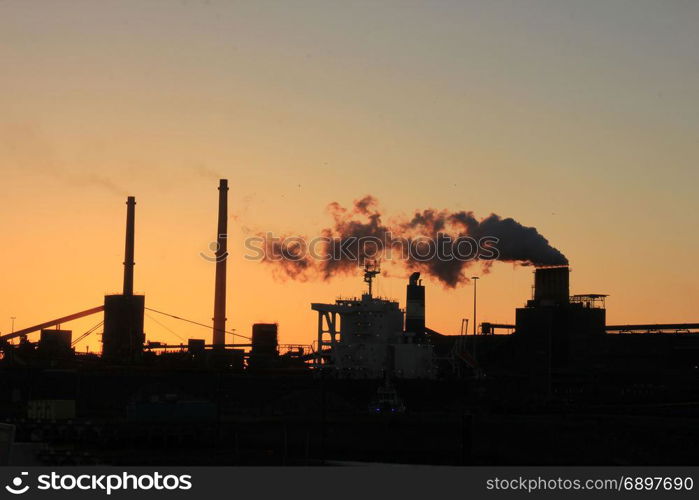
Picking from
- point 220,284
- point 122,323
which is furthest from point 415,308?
point 122,323

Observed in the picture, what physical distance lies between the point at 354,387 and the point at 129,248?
130ft

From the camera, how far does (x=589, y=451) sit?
178 ft

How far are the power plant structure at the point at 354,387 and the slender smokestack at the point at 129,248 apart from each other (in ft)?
0.52

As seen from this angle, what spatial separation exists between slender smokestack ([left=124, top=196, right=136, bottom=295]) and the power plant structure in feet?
0.52

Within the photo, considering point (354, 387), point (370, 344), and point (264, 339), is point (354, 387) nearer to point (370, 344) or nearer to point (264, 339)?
point (370, 344)

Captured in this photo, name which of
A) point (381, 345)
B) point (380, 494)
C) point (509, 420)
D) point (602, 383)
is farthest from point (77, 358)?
→ point (380, 494)

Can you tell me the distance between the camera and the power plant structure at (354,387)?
174ft

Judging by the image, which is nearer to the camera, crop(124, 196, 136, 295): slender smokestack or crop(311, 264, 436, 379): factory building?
crop(311, 264, 436, 379): factory building

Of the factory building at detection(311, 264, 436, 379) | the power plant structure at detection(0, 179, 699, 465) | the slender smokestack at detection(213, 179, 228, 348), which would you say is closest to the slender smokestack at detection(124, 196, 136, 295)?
the power plant structure at detection(0, 179, 699, 465)

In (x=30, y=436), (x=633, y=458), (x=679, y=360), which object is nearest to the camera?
(x=30, y=436)

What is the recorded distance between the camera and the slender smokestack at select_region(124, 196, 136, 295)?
122m

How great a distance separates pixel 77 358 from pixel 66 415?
5693cm

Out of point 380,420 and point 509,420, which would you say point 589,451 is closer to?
point 509,420

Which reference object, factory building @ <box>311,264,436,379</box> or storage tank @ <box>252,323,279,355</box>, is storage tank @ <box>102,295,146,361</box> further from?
factory building @ <box>311,264,436,379</box>
